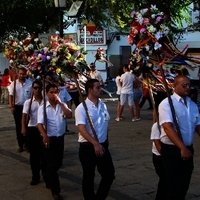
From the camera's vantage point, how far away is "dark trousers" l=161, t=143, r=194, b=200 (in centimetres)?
548

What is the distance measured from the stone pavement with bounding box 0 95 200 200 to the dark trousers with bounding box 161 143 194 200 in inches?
62.1

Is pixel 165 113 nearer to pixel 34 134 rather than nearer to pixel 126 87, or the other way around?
pixel 34 134

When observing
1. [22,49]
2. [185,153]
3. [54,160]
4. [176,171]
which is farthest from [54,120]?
[185,153]

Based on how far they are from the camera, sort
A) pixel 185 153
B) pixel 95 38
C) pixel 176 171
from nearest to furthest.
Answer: pixel 185 153, pixel 176 171, pixel 95 38

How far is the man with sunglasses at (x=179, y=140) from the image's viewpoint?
547 cm

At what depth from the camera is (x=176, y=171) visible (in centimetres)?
551

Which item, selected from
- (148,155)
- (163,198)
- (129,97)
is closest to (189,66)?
(163,198)

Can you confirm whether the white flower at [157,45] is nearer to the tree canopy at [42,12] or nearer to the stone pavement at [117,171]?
the stone pavement at [117,171]

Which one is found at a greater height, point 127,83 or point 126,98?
point 127,83

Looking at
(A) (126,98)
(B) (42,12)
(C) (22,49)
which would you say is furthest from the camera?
(B) (42,12)

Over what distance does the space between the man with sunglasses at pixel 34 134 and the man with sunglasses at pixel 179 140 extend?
2.91 m

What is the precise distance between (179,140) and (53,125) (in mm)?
2505

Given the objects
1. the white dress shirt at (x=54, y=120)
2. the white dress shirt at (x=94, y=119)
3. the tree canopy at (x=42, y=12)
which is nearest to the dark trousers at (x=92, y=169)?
the white dress shirt at (x=94, y=119)

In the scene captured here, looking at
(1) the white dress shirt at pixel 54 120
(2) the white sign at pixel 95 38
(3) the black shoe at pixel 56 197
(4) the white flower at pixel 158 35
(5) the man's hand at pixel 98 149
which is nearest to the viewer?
(5) the man's hand at pixel 98 149
